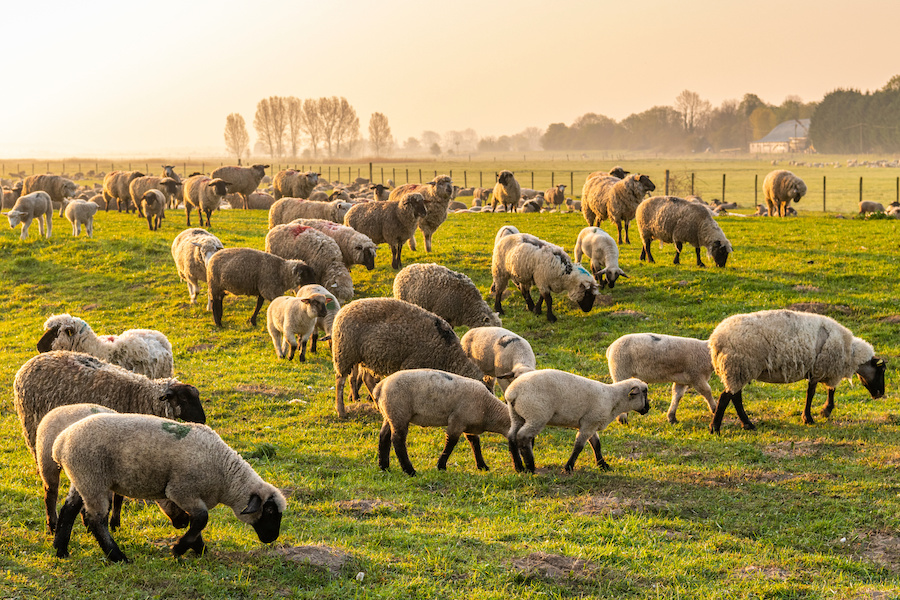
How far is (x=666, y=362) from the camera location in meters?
9.95

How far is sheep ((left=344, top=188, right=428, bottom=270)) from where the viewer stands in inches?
763

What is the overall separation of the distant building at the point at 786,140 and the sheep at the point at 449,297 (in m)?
148

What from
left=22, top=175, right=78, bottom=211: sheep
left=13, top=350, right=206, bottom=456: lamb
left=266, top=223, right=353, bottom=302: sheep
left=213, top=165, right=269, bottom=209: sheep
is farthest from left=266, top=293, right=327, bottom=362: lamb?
left=22, top=175, right=78, bottom=211: sheep

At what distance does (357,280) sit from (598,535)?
41.5ft

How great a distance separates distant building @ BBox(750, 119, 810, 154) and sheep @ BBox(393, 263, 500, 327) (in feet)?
486

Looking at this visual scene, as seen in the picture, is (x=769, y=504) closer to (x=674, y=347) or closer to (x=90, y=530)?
(x=674, y=347)

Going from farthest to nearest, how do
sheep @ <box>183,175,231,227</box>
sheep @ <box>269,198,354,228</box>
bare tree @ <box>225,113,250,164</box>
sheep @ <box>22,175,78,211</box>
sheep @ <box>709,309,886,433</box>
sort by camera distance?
bare tree @ <box>225,113,250,164</box>
sheep @ <box>22,175,78,211</box>
sheep @ <box>183,175,231,227</box>
sheep @ <box>269,198,354,228</box>
sheep @ <box>709,309,886,433</box>

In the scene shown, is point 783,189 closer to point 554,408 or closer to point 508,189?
point 508,189

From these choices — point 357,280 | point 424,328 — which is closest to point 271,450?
point 424,328

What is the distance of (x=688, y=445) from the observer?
9094 mm

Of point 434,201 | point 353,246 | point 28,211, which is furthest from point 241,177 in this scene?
point 353,246

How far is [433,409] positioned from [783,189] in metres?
27.2

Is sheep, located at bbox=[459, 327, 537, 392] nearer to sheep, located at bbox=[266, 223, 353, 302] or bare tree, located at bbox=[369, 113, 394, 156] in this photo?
sheep, located at bbox=[266, 223, 353, 302]

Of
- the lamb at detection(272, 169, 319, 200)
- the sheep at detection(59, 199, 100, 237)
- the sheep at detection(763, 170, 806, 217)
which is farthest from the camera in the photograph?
the lamb at detection(272, 169, 319, 200)
